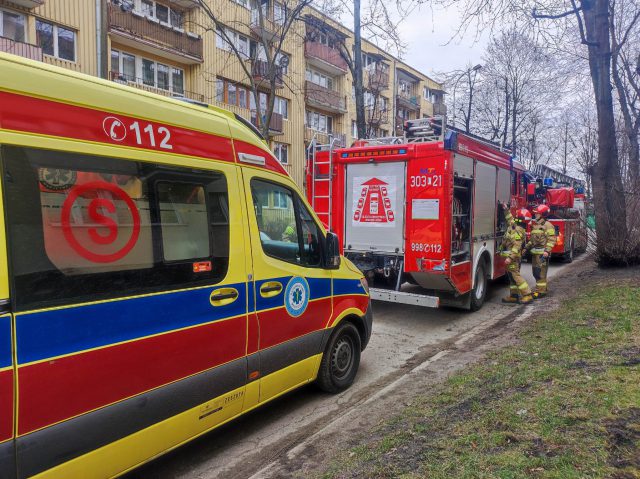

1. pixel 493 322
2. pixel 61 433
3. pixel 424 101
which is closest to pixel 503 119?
pixel 424 101

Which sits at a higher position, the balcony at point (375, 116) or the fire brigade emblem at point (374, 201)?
the balcony at point (375, 116)

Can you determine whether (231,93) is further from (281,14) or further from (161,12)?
(281,14)

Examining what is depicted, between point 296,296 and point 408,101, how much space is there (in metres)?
38.1

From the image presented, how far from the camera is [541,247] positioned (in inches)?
373

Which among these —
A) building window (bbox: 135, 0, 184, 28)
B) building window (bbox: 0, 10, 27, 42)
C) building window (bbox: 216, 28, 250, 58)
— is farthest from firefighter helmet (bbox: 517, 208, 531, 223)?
building window (bbox: 135, 0, 184, 28)

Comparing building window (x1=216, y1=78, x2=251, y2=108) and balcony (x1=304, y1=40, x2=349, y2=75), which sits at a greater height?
balcony (x1=304, y1=40, x2=349, y2=75)

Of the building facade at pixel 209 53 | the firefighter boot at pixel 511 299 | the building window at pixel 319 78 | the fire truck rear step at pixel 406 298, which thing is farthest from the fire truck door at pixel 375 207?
the building window at pixel 319 78

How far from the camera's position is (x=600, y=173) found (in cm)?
1089

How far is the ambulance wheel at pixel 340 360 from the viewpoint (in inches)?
172

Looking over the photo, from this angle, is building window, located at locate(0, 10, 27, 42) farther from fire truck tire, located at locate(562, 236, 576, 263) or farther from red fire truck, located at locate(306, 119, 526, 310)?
fire truck tire, located at locate(562, 236, 576, 263)

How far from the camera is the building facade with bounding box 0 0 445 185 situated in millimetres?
14859

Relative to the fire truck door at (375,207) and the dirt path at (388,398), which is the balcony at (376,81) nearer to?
the fire truck door at (375,207)

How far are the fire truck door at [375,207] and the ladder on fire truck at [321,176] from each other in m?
0.34

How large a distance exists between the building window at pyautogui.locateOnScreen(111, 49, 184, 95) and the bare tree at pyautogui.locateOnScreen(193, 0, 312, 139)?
2535 millimetres
